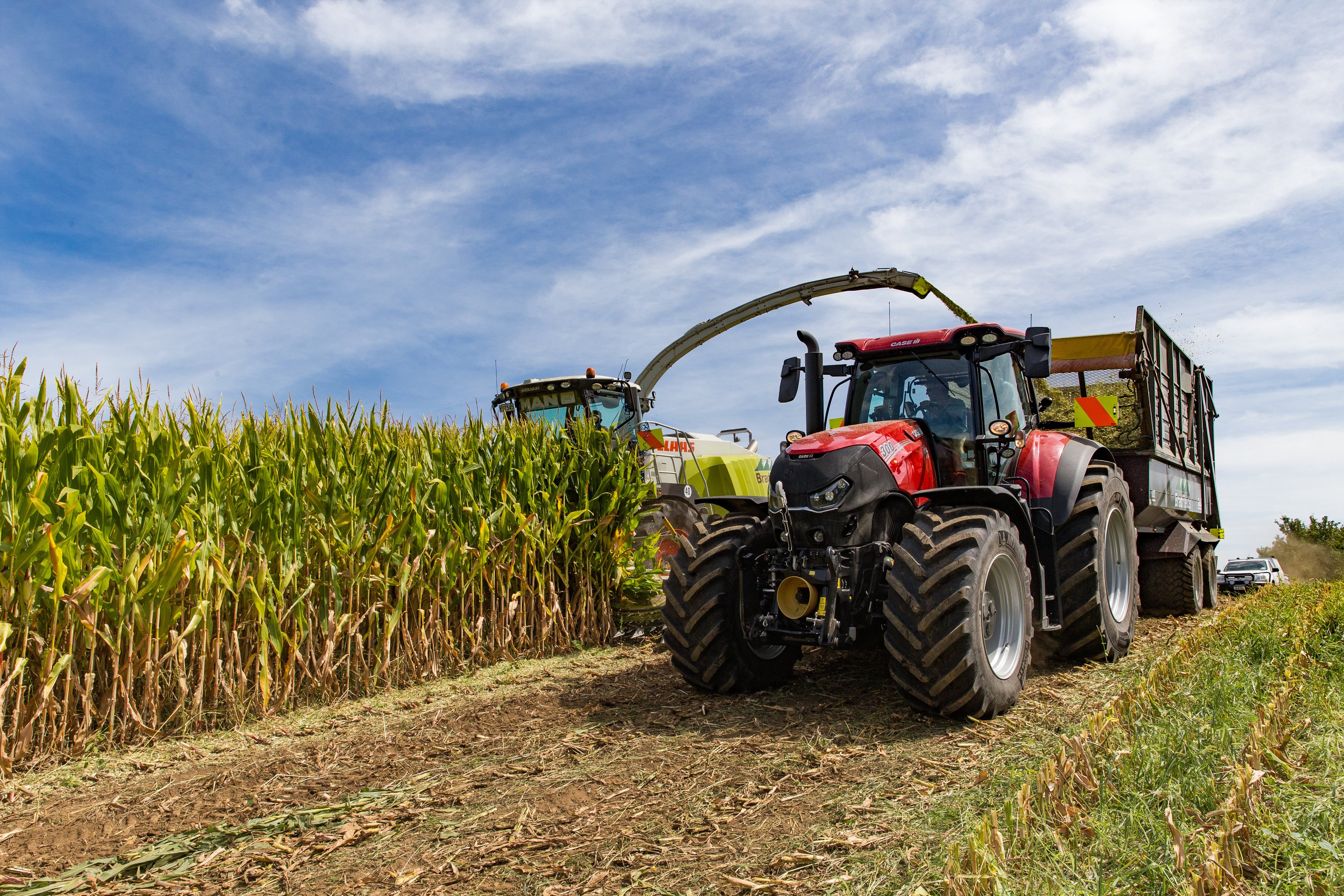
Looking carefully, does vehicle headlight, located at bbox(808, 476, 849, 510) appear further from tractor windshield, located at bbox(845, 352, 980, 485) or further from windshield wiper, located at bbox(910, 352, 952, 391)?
windshield wiper, located at bbox(910, 352, 952, 391)

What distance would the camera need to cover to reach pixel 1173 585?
30.1ft

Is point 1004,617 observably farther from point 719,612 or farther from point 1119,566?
point 1119,566

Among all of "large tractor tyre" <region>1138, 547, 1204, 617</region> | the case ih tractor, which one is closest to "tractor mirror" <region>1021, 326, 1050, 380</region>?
the case ih tractor

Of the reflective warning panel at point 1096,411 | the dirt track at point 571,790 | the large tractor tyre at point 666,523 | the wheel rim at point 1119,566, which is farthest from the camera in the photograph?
the large tractor tyre at point 666,523

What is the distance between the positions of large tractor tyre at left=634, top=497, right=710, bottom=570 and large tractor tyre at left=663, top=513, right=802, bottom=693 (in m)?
3.10

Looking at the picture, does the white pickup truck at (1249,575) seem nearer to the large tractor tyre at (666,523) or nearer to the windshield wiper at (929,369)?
the large tractor tyre at (666,523)

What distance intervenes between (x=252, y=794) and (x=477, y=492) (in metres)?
3.52

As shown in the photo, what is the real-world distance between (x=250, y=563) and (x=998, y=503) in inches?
185

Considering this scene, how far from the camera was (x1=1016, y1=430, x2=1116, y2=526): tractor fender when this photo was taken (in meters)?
5.84

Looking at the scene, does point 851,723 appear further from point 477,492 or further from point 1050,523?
point 477,492

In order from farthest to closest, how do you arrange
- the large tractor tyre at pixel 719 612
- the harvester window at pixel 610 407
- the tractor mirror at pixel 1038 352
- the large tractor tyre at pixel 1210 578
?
1. the harvester window at pixel 610 407
2. the large tractor tyre at pixel 1210 578
3. the tractor mirror at pixel 1038 352
4. the large tractor tyre at pixel 719 612

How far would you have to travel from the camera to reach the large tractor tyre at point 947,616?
14.7 feet

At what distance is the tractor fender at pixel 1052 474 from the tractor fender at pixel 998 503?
0.28 m

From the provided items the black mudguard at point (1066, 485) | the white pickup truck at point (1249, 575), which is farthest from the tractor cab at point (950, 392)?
the white pickup truck at point (1249, 575)
